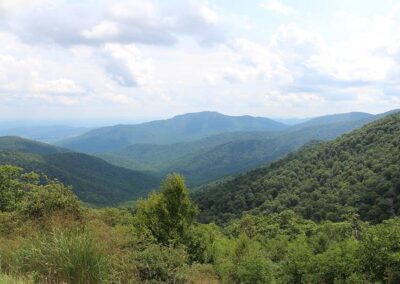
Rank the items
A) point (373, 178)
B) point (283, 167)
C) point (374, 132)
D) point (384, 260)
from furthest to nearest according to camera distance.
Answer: point (283, 167)
point (374, 132)
point (373, 178)
point (384, 260)

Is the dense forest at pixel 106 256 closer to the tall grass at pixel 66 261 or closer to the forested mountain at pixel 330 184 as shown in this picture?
the tall grass at pixel 66 261

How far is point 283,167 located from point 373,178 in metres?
42.3

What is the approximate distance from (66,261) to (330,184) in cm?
9868

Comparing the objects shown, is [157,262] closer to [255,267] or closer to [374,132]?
[255,267]

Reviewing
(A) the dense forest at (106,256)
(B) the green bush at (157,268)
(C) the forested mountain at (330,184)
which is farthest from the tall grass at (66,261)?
(C) the forested mountain at (330,184)

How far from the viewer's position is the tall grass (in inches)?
264

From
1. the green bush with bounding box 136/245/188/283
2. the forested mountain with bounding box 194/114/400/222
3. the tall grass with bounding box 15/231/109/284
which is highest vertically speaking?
the tall grass with bounding box 15/231/109/284

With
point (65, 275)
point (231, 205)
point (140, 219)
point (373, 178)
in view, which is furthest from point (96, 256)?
point (231, 205)

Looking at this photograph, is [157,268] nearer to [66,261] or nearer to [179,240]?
[66,261]

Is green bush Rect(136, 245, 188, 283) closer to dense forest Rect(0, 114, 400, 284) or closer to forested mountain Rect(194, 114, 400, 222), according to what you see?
dense forest Rect(0, 114, 400, 284)

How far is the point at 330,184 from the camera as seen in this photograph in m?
98.5

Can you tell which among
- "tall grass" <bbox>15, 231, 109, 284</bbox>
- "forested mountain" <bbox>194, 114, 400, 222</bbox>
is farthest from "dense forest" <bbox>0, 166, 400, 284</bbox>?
"forested mountain" <bbox>194, 114, 400, 222</bbox>

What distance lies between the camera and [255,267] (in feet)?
65.4

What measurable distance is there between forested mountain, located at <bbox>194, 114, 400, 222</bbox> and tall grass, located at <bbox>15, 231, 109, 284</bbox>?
7439cm
